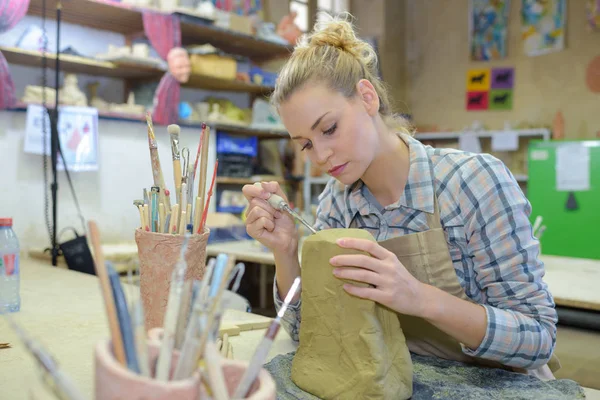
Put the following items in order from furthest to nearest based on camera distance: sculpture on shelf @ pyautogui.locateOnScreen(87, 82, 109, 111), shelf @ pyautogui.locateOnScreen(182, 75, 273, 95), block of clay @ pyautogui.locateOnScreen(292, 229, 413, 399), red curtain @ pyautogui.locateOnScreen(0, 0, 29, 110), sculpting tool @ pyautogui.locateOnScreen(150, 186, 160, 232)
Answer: shelf @ pyautogui.locateOnScreen(182, 75, 273, 95) < sculpture on shelf @ pyautogui.locateOnScreen(87, 82, 109, 111) < red curtain @ pyautogui.locateOnScreen(0, 0, 29, 110) < sculpting tool @ pyautogui.locateOnScreen(150, 186, 160, 232) < block of clay @ pyautogui.locateOnScreen(292, 229, 413, 399)

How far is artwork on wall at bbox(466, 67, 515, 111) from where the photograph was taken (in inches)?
212

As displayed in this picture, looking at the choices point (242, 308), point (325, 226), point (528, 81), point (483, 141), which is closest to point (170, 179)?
point (242, 308)

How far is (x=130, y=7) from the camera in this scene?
298 centimetres

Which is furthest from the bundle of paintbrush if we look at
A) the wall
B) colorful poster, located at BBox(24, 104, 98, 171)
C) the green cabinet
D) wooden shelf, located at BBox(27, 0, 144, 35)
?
the wall

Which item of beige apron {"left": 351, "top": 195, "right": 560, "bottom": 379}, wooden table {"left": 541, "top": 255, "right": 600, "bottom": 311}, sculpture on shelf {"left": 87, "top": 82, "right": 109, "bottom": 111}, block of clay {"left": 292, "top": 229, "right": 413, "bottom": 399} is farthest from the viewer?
sculpture on shelf {"left": 87, "top": 82, "right": 109, "bottom": 111}

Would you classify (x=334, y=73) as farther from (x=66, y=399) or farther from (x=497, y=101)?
(x=497, y=101)

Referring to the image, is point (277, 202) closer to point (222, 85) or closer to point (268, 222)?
point (268, 222)

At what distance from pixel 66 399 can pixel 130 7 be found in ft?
9.46

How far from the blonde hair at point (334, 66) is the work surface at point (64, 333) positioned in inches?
22.9

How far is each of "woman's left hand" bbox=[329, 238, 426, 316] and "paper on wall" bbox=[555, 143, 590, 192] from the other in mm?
3733

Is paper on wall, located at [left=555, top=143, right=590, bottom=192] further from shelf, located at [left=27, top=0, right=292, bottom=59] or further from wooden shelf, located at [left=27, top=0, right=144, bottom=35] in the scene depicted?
wooden shelf, located at [left=27, top=0, right=144, bottom=35]

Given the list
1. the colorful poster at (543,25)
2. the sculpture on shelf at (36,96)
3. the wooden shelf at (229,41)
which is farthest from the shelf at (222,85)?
the colorful poster at (543,25)

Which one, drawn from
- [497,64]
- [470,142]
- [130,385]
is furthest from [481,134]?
[130,385]

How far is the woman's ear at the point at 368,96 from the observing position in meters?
1.25
